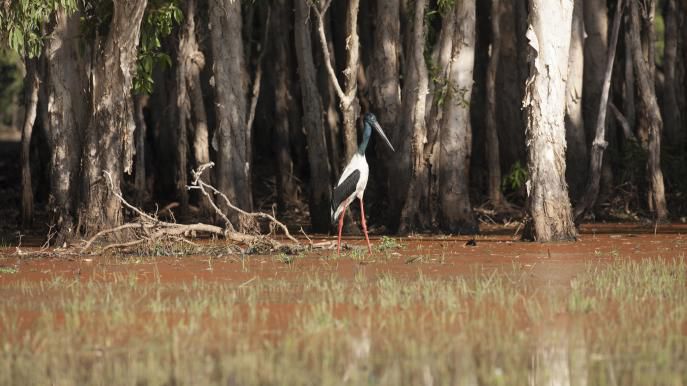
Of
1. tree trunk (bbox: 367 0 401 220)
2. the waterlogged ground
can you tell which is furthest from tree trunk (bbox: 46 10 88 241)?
tree trunk (bbox: 367 0 401 220)

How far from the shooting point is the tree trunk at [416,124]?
66.0ft

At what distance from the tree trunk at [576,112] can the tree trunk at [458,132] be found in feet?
10.3

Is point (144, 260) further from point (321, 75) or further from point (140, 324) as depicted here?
point (321, 75)

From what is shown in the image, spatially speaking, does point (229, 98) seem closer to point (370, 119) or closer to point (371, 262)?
point (370, 119)

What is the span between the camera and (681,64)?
29.2 meters

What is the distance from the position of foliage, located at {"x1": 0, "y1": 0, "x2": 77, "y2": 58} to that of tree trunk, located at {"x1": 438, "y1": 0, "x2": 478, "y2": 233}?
18.2ft

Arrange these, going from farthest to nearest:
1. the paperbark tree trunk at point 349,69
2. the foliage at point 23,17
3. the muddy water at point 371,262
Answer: the paperbark tree trunk at point 349,69 < the foliage at point 23,17 < the muddy water at point 371,262

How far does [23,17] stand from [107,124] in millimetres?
1676

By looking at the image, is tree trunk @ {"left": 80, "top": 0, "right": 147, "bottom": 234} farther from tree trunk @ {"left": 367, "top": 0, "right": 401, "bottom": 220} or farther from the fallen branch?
tree trunk @ {"left": 367, "top": 0, "right": 401, "bottom": 220}

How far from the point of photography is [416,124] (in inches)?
797

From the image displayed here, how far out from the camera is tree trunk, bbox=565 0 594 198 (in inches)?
904

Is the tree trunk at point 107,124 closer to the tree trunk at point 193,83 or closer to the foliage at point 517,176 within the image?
the tree trunk at point 193,83

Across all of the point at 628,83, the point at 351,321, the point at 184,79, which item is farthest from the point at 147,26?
the point at 351,321

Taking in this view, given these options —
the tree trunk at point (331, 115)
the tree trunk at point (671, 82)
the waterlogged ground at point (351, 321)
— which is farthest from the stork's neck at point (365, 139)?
the tree trunk at point (671, 82)
